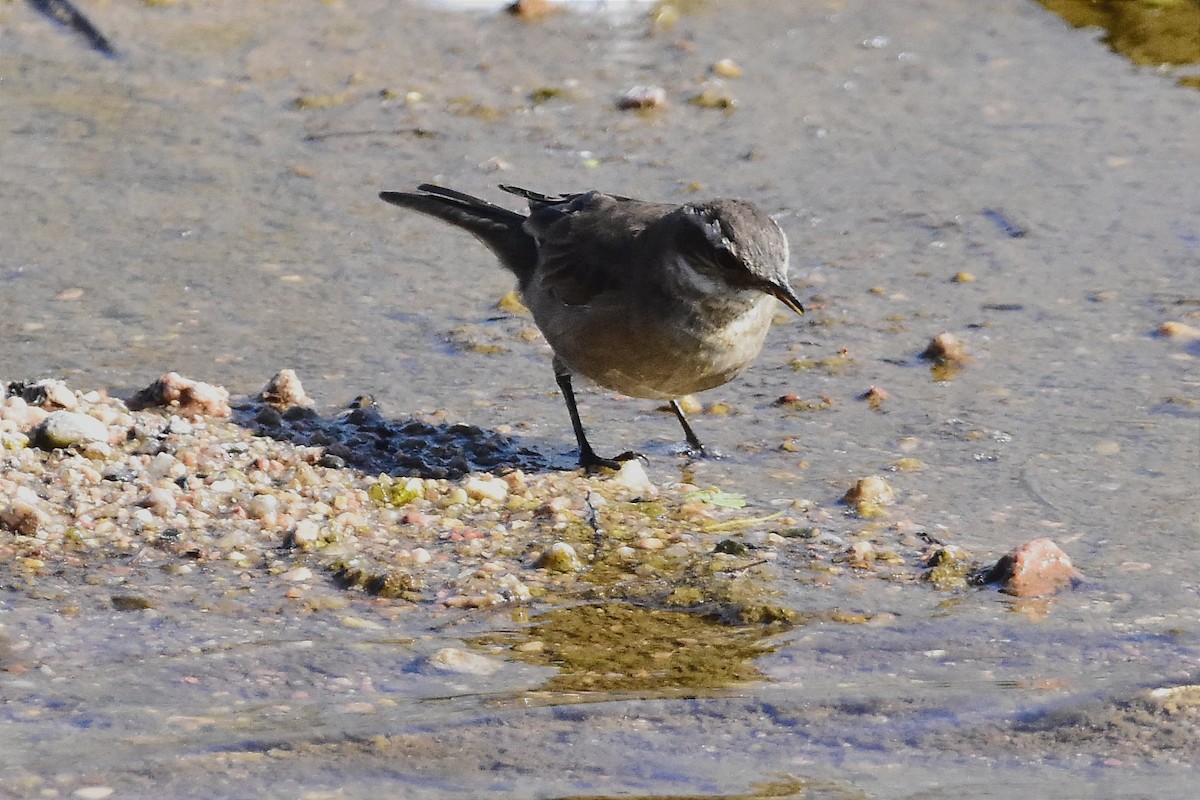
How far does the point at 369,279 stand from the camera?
6.91 m

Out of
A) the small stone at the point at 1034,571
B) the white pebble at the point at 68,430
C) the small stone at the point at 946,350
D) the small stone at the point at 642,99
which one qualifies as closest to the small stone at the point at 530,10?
the small stone at the point at 642,99

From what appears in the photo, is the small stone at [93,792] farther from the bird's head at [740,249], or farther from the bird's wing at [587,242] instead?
the bird's wing at [587,242]

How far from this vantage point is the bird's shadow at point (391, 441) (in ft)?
17.4

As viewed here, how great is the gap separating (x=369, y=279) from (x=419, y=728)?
362 cm

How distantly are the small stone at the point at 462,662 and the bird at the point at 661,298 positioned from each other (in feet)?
4.78

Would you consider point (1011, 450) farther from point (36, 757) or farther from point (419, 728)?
point (36, 757)

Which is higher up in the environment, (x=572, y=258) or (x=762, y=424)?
(x=572, y=258)

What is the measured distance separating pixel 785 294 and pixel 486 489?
1173 millimetres

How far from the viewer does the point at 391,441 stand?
550 centimetres

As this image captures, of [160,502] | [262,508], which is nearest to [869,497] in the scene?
[262,508]

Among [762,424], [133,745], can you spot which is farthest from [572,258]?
[133,745]

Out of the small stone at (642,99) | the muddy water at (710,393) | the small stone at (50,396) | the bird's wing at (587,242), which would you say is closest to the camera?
the muddy water at (710,393)

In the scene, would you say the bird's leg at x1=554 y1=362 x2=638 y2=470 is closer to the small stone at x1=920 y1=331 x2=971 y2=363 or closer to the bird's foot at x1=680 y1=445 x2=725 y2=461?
the bird's foot at x1=680 y1=445 x2=725 y2=461

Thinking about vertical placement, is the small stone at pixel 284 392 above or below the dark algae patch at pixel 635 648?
below
